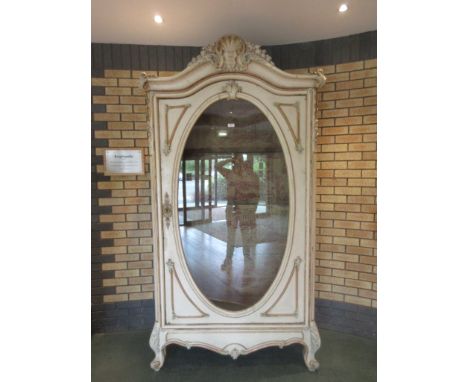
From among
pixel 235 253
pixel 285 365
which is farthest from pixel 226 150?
pixel 285 365

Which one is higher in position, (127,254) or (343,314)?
(127,254)

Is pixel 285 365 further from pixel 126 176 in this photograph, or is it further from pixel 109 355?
pixel 126 176

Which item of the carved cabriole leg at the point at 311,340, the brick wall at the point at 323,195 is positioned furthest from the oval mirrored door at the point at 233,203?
the brick wall at the point at 323,195

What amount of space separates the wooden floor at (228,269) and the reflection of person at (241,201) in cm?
5

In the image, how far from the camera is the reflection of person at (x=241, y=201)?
1.68m

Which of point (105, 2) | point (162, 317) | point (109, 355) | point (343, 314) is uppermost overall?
point (105, 2)

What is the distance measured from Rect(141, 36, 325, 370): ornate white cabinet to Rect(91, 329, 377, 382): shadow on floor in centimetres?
12

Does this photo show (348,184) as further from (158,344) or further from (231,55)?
(158,344)

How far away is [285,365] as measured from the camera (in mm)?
1780

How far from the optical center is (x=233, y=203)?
1.71 meters

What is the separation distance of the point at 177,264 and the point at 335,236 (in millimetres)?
1208

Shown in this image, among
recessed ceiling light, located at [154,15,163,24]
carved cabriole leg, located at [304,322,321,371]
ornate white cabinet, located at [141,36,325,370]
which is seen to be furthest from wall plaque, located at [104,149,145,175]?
carved cabriole leg, located at [304,322,321,371]

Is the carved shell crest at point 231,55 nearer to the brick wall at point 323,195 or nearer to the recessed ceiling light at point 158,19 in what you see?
the recessed ceiling light at point 158,19

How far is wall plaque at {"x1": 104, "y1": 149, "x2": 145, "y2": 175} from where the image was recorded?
2.03 m
